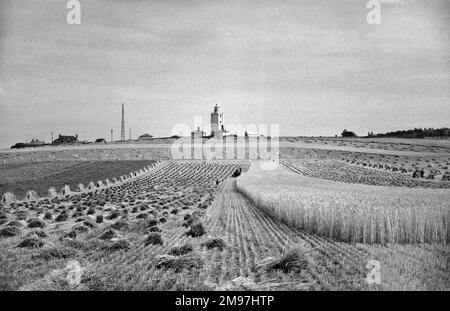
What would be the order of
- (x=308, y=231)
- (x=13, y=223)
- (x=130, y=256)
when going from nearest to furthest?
1. (x=130, y=256)
2. (x=308, y=231)
3. (x=13, y=223)

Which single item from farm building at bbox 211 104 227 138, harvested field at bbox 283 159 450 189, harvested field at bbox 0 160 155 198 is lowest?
harvested field at bbox 283 159 450 189

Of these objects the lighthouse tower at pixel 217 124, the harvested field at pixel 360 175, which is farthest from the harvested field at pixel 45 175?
the lighthouse tower at pixel 217 124

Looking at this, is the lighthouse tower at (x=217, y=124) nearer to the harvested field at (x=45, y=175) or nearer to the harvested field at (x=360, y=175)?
the harvested field at (x=360, y=175)

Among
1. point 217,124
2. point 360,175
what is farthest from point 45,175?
point 217,124

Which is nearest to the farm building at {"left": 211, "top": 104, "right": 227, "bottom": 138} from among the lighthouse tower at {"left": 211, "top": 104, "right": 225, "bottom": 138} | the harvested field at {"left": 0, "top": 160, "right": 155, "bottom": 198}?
the lighthouse tower at {"left": 211, "top": 104, "right": 225, "bottom": 138}

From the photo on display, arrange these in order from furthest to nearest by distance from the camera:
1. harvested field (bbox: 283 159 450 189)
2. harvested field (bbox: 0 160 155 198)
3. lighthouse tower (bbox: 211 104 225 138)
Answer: lighthouse tower (bbox: 211 104 225 138)
harvested field (bbox: 283 159 450 189)
harvested field (bbox: 0 160 155 198)

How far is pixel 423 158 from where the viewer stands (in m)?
64.5

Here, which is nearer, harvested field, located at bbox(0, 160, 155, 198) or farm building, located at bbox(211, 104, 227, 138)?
harvested field, located at bbox(0, 160, 155, 198)

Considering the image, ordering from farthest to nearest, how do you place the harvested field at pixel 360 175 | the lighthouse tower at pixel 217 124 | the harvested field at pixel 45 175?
the lighthouse tower at pixel 217 124 → the harvested field at pixel 360 175 → the harvested field at pixel 45 175

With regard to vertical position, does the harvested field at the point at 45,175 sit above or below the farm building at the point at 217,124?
below

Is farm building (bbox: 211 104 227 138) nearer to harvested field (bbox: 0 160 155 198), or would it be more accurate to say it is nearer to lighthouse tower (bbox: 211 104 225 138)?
lighthouse tower (bbox: 211 104 225 138)

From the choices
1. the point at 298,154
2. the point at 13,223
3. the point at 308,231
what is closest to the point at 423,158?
the point at 298,154
